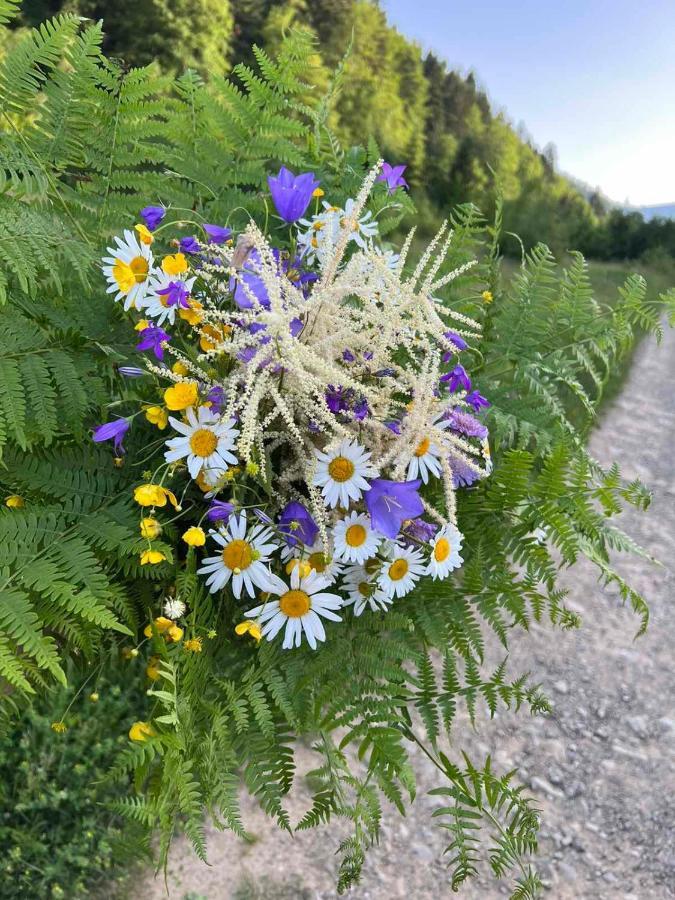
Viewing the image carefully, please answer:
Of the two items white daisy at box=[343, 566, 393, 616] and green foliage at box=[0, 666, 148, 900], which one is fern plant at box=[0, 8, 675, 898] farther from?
green foliage at box=[0, 666, 148, 900]

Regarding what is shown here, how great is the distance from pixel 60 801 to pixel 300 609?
1.58 m

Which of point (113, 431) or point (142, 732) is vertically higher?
point (113, 431)

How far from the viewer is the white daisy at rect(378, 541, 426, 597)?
1.03m

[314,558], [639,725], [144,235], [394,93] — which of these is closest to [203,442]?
[314,558]

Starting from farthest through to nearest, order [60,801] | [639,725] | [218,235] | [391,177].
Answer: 1. [639,725]
2. [60,801]
3. [391,177]
4. [218,235]

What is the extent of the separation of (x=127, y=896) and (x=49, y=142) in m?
1.98

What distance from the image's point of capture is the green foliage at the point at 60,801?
1.99 meters

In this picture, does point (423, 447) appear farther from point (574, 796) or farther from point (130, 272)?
point (574, 796)

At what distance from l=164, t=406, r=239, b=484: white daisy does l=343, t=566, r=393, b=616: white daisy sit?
0.85 feet

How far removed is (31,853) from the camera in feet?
6.58

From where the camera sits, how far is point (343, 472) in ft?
3.10

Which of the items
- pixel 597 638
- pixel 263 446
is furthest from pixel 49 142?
pixel 597 638

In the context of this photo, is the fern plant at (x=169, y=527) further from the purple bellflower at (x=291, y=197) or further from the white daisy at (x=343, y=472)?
the white daisy at (x=343, y=472)

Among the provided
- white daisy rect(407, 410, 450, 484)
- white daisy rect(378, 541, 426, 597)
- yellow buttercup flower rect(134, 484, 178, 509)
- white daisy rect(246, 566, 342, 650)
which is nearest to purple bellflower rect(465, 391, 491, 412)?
white daisy rect(407, 410, 450, 484)
